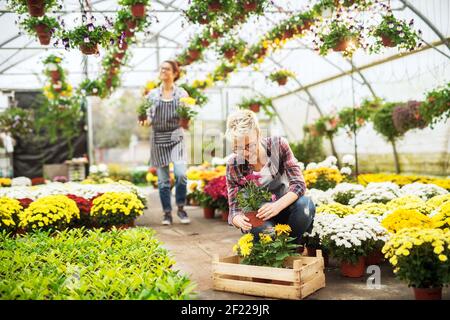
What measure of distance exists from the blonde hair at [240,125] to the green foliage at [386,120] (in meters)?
5.16

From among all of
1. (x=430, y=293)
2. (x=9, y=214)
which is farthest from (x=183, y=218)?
(x=430, y=293)

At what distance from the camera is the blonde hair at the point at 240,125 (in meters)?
2.91

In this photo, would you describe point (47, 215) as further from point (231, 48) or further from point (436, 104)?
→ point (436, 104)

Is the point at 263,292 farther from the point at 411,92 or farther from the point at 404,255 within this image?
the point at 411,92

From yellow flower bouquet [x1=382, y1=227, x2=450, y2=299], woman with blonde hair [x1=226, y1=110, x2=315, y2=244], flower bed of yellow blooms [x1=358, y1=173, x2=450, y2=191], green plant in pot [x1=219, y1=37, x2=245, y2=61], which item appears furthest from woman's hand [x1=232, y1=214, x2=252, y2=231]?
green plant in pot [x1=219, y1=37, x2=245, y2=61]

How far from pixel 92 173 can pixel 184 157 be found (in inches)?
164

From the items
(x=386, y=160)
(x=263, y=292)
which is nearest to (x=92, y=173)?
(x=386, y=160)

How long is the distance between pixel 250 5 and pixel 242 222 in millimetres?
3133

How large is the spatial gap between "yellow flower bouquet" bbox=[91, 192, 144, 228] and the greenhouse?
0.06ft

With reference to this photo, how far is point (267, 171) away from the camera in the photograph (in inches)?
122

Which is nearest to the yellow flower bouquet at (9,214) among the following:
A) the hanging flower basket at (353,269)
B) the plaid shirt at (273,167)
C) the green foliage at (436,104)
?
the plaid shirt at (273,167)

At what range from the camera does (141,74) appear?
1400 centimetres

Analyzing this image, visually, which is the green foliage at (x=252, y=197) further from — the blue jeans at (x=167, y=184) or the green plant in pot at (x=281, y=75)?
the green plant in pot at (x=281, y=75)

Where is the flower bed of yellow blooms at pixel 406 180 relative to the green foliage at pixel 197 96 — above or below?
below
